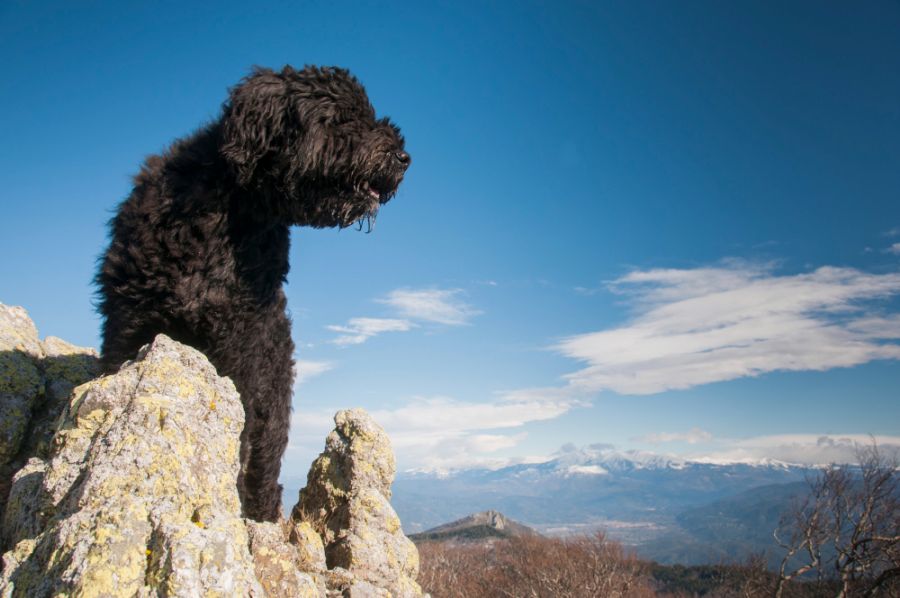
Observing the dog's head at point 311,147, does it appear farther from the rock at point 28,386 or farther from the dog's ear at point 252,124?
the rock at point 28,386

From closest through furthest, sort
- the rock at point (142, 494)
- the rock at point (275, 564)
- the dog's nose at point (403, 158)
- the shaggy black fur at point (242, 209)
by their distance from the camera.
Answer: the rock at point (142, 494)
the rock at point (275, 564)
the shaggy black fur at point (242, 209)
the dog's nose at point (403, 158)

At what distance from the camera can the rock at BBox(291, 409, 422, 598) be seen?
6.09 meters

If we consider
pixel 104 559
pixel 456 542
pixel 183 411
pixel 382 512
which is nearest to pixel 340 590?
pixel 382 512

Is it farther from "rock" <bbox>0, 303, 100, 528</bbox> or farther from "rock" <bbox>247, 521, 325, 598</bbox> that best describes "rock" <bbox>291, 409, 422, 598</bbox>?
"rock" <bbox>0, 303, 100, 528</bbox>

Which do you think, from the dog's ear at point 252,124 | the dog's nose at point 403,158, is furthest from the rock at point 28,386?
the dog's nose at point 403,158

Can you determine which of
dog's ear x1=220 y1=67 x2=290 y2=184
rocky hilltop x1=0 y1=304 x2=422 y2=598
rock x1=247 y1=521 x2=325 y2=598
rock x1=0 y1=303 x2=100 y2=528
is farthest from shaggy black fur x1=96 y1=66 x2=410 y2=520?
rock x1=0 y1=303 x2=100 y2=528

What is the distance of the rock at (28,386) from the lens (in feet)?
13.4

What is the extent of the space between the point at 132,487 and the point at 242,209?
76.2 inches

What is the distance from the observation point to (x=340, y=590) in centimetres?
506

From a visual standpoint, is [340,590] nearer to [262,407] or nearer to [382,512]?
[382,512]

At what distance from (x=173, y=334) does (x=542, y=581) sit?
266 feet

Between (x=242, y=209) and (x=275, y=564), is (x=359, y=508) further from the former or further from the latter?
(x=242, y=209)

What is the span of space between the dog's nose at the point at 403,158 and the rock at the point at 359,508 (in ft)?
13.1

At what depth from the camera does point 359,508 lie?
21.5ft
